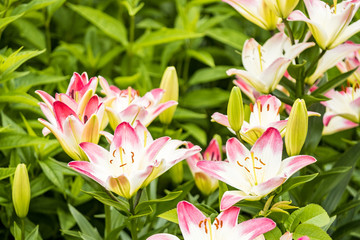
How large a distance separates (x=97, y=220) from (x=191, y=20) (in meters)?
0.47

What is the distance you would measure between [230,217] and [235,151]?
0.09 meters

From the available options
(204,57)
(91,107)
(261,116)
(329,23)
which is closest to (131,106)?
(91,107)

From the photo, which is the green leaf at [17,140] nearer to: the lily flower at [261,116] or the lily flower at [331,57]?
the lily flower at [261,116]

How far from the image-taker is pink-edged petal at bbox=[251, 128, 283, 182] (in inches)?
24.0

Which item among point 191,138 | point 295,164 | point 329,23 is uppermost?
point 329,23

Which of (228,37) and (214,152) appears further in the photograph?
(228,37)

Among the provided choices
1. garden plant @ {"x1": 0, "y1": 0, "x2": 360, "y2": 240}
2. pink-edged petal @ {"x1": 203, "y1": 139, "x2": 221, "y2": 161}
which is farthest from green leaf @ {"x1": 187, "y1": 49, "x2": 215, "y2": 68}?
pink-edged petal @ {"x1": 203, "y1": 139, "x2": 221, "y2": 161}

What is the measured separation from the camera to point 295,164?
0.60 m

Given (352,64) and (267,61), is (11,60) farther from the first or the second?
(352,64)

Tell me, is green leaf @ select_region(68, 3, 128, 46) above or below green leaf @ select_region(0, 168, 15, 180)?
above

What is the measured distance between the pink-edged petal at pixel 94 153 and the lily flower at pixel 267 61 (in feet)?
0.65

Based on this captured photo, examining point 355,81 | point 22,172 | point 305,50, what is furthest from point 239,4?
point 22,172

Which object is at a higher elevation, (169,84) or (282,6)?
(282,6)

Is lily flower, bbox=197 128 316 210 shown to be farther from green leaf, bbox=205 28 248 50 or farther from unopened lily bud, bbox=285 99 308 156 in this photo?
green leaf, bbox=205 28 248 50
